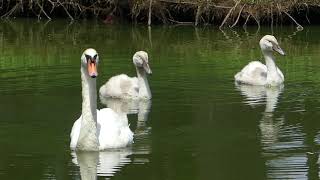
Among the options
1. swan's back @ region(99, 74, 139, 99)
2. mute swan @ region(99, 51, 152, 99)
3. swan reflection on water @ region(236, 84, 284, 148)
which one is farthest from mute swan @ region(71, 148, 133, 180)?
swan's back @ region(99, 74, 139, 99)

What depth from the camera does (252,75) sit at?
50.1 ft

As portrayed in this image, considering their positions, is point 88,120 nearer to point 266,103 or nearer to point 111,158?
point 111,158

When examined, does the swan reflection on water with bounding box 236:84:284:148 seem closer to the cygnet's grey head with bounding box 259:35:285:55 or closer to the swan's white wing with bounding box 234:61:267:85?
the swan's white wing with bounding box 234:61:267:85

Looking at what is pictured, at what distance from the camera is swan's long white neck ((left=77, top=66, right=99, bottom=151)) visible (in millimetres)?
9609

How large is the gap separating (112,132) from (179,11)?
22227 millimetres

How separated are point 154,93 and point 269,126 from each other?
132 inches

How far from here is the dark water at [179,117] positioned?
9.03 metres

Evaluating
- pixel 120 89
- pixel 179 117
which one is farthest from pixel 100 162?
pixel 120 89

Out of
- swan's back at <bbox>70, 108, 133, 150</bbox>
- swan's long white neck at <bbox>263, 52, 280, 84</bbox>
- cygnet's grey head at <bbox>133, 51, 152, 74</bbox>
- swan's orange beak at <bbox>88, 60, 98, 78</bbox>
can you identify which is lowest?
swan's back at <bbox>70, 108, 133, 150</bbox>

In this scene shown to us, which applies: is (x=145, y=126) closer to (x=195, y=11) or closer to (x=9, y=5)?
(x=195, y=11)

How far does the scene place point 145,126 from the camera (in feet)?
37.4

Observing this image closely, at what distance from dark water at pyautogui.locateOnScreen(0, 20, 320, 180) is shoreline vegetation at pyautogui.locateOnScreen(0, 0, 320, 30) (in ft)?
22.7

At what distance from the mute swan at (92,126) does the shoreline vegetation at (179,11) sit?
1935 centimetres

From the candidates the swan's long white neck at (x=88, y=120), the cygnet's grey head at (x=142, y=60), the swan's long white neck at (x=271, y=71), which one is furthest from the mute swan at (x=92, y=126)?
the swan's long white neck at (x=271, y=71)
